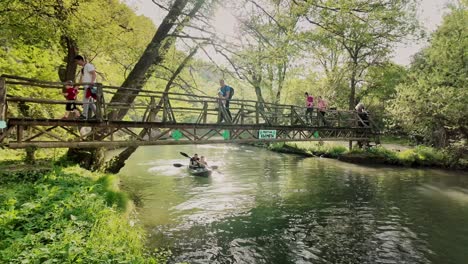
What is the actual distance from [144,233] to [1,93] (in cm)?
539

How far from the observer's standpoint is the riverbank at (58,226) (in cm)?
498

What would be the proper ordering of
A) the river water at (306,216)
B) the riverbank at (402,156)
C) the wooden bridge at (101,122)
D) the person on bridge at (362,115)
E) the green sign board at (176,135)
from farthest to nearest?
the person on bridge at (362,115) → the riverbank at (402,156) → the green sign board at (176,135) → the river water at (306,216) → the wooden bridge at (101,122)

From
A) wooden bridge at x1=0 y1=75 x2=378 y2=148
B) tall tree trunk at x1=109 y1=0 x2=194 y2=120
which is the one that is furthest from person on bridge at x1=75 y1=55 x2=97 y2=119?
tall tree trunk at x1=109 y1=0 x2=194 y2=120

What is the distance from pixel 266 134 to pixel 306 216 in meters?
4.86

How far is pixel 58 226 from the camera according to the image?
601 centimetres

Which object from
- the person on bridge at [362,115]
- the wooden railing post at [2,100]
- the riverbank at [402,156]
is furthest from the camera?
the person on bridge at [362,115]

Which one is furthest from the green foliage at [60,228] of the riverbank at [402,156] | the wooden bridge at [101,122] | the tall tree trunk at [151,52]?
the riverbank at [402,156]

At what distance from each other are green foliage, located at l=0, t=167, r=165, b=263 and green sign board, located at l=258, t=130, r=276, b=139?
851cm

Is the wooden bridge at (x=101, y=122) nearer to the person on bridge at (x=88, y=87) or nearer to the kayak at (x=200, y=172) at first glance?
the person on bridge at (x=88, y=87)

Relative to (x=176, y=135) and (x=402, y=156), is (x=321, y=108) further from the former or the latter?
(x=176, y=135)

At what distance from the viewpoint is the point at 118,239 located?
679 cm

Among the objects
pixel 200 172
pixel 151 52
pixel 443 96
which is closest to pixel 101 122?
pixel 151 52

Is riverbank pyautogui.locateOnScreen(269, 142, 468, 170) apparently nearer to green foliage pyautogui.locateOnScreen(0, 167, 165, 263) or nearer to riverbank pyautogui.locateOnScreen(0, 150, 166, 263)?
riverbank pyautogui.locateOnScreen(0, 150, 166, 263)

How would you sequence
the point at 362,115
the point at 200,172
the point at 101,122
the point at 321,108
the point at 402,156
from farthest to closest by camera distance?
the point at 362,115
the point at 402,156
the point at 321,108
the point at 200,172
the point at 101,122
